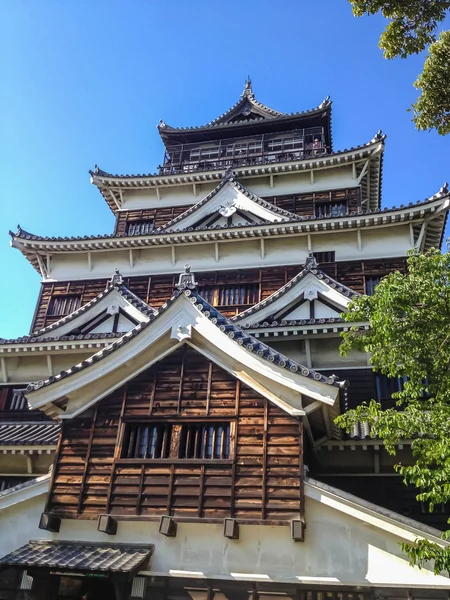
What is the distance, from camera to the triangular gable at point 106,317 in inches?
678

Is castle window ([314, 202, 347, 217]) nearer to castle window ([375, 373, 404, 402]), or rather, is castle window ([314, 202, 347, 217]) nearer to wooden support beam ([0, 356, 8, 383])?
castle window ([375, 373, 404, 402])

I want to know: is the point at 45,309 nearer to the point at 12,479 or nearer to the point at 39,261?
the point at 39,261

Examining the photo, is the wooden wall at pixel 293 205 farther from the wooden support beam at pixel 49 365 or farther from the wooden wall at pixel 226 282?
the wooden support beam at pixel 49 365

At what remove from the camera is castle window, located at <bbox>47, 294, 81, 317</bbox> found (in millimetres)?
20281

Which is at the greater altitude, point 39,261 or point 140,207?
point 140,207

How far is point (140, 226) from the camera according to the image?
77.6 ft

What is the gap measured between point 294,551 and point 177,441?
9.90 ft

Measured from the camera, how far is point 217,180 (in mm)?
22828

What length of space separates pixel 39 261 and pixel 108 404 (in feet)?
40.9

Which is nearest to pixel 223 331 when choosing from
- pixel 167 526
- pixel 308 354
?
pixel 167 526

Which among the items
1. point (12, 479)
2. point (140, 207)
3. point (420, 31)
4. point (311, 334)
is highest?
point (140, 207)

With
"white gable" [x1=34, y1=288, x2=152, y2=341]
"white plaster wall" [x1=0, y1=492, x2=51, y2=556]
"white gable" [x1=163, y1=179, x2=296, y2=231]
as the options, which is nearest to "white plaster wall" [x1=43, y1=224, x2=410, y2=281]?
"white gable" [x1=163, y1=179, x2=296, y2=231]

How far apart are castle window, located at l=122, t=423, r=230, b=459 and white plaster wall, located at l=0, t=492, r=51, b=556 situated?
2.06m

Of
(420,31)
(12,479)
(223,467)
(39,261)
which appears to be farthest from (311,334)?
(39,261)
